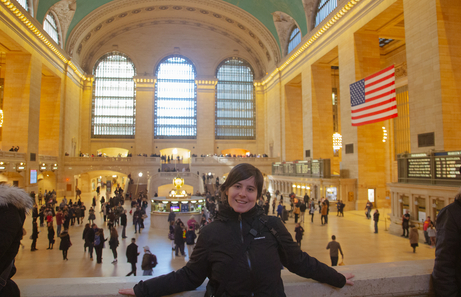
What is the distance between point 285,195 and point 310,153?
4167 mm

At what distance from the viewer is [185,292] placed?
1748mm

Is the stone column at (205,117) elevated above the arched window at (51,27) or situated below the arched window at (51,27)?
below

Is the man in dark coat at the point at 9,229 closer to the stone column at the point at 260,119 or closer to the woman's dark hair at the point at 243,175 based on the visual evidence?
the woman's dark hair at the point at 243,175

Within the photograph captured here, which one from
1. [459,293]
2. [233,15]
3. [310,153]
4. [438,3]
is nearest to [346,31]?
[438,3]

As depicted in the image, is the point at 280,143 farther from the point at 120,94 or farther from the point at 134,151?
the point at 120,94

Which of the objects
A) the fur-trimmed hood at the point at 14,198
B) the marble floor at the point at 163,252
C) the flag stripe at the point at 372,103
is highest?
the flag stripe at the point at 372,103

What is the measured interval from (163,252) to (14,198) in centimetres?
872

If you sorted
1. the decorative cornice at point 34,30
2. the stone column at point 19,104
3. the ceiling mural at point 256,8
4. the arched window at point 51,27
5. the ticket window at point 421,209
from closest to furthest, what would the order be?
the ticket window at point 421,209
the decorative cornice at point 34,30
the stone column at point 19,104
the ceiling mural at point 256,8
the arched window at point 51,27

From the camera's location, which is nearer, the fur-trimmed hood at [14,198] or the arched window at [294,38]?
the fur-trimmed hood at [14,198]

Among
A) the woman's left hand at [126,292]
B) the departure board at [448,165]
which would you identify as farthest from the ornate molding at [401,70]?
the woman's left hand at [126,292]

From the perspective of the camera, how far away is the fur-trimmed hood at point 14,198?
175cm

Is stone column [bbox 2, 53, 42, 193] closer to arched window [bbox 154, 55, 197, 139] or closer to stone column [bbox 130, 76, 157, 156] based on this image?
stone column [bbox 130, 76, 157, 156]

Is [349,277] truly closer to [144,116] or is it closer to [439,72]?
[439,72]

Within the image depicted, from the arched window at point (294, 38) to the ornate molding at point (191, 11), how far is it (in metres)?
2.08
